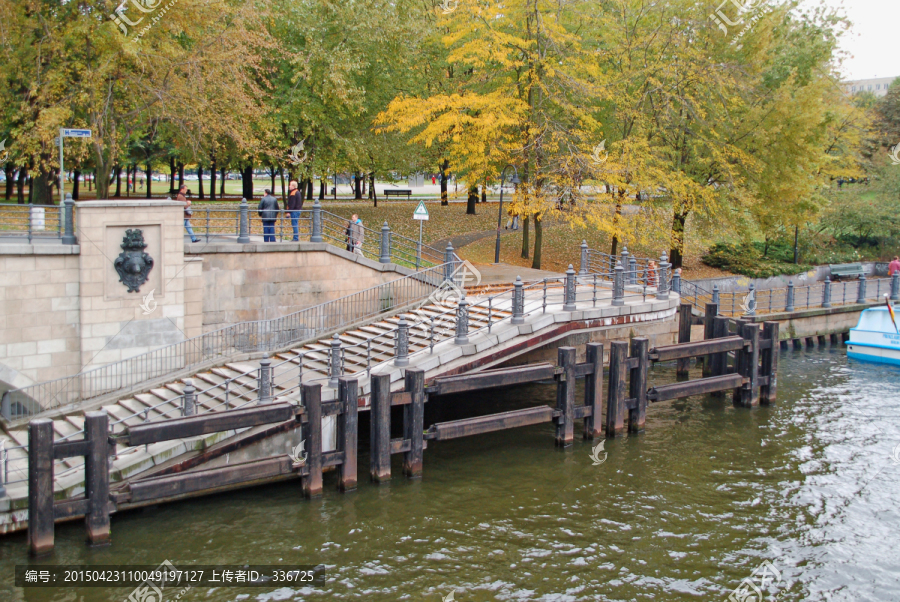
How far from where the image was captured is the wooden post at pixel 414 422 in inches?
570

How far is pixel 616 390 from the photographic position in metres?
17.1

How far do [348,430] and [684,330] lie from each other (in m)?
13.5

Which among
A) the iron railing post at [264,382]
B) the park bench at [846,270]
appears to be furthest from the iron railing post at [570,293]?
the park bench at [846,270]

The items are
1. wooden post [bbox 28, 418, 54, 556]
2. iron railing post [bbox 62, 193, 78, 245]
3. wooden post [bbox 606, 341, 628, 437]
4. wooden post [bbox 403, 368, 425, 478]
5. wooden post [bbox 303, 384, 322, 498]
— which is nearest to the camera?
wooden post [bbox 28, 418, 54, 556]

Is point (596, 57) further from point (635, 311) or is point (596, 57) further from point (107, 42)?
point (107, 42)

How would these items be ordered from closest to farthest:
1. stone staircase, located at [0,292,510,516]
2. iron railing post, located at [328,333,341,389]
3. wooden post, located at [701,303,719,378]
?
1. stone staircase, located at [0,292,510,516]
2. iron railing post, located at [328,333,341,389]
3. wooden post, located at [701,303,719,378]

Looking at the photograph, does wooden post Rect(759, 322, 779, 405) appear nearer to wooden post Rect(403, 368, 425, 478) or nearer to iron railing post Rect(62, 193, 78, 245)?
wooden post Rect(403, 368, 425, 478)

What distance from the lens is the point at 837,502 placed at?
14211mm

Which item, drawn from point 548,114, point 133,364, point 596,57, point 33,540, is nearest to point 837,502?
point 33,540

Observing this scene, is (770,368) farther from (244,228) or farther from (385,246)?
(244,228)

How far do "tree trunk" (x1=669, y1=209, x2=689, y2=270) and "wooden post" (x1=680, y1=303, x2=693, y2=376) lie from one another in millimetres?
7418

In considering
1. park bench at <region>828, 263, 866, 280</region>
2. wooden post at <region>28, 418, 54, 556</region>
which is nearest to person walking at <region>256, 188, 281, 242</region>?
wooden post at <region>28, 418, 54, 556</region>

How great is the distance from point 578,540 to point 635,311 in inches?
325

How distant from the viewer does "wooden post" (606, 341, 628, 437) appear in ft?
55.8
